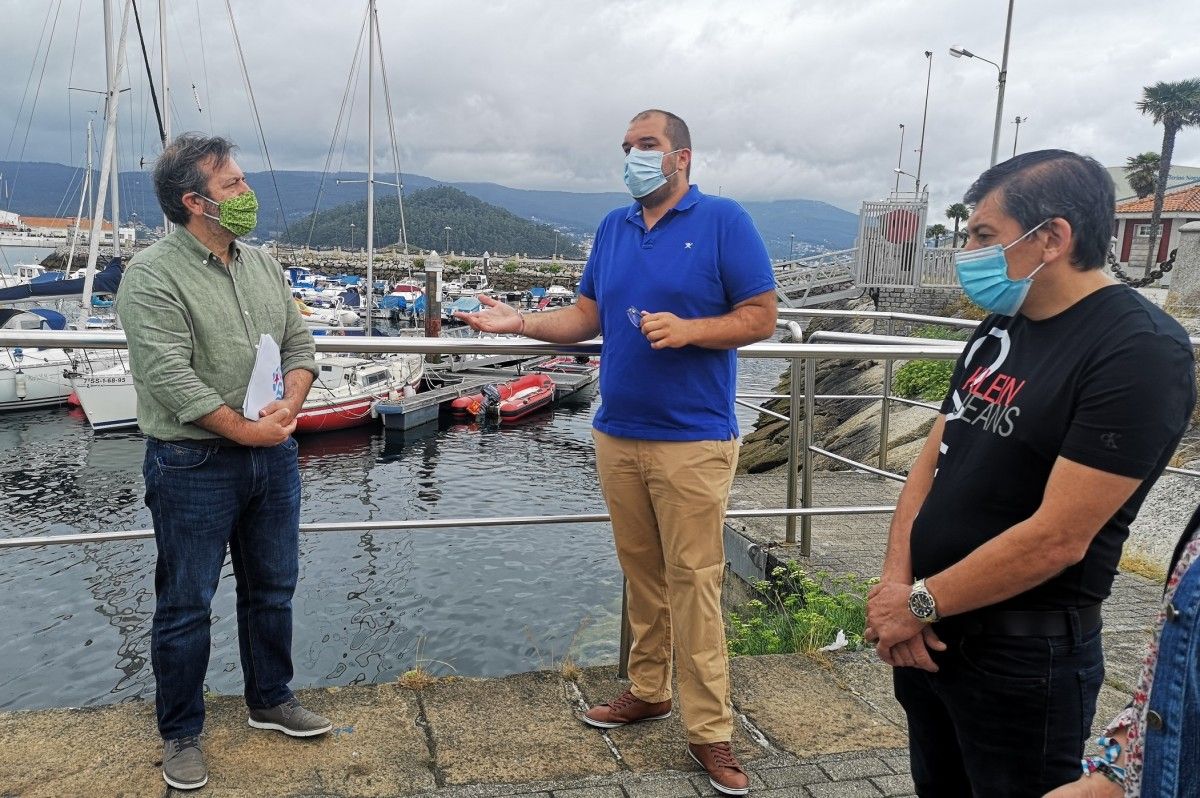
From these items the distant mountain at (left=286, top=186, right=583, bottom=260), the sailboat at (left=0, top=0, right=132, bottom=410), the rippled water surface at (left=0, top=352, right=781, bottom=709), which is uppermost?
the distant mountain at (left=286, top=186, right=583, bottom=260)

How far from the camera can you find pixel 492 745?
278 cm

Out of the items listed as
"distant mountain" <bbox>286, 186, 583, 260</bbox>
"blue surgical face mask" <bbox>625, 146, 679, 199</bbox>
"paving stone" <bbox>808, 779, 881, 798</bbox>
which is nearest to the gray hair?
"blue surgical face mask" <bbox>625, 146, 679, 199</bbox>

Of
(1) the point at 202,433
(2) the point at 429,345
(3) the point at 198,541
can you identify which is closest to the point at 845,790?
(2) the point at 429,345

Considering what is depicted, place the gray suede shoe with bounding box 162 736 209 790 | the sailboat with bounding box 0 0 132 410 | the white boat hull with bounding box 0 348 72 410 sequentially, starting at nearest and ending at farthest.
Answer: the gray suede shoe with bounding box 162 736 209 790
the sailboat with bounding box 0 0 132 410
the white boat hull with bounding box 0 348 72 410

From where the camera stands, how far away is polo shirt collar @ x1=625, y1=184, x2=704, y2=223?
107 inches

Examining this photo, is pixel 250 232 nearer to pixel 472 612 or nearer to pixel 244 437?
pixel 244 437

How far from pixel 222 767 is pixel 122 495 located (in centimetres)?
1956

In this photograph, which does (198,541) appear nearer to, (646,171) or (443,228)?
(646,171)

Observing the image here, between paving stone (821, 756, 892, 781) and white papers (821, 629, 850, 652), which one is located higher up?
paving stone (821, 756, 892, 781)

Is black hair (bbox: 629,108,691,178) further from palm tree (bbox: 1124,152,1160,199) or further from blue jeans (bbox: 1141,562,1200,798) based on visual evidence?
palm tree (bbox: 1124,152,1160,199)

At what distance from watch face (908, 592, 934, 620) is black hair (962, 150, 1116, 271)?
0.72m

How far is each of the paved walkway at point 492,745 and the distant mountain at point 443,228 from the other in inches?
5006

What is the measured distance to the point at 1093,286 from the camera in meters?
1.66

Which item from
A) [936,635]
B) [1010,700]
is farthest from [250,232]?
[1010,700]
